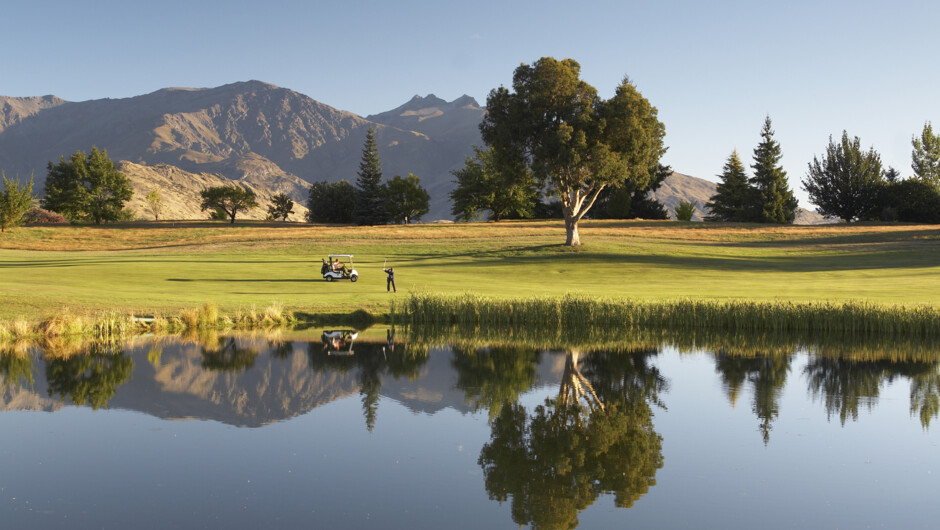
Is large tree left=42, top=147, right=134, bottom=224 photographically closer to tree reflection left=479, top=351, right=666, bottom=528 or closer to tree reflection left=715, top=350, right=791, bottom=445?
tree reflection left=715, top=350, right=791, bottom=445

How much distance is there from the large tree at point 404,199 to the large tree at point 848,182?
52.8 metres

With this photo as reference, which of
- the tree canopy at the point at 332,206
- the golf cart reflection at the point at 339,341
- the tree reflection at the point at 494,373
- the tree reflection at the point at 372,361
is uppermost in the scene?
the tree canopy at the point at 332,206

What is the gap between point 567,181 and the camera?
55.6 metres

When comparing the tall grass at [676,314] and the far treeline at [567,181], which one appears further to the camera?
the far treeline at [567,181]

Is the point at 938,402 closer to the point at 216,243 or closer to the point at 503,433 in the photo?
the point at 503,433

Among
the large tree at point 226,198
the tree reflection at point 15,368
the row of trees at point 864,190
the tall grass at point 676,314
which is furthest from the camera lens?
the large tree at point 226,198

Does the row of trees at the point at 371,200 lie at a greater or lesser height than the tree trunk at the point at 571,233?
greater

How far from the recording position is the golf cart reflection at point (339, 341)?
23391mm

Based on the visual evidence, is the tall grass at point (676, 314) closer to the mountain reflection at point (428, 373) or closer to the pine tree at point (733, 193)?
the mountain reflection at point (428, 373)

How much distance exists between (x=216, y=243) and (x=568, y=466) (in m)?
56.7

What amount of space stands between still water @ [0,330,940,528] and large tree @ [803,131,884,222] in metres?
80.0

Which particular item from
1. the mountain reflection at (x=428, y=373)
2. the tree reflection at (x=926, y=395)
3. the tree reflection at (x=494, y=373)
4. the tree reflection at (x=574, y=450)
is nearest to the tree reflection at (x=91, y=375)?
the mountain reflection at (x=428, y=373)

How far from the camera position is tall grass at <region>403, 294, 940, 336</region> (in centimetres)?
2594

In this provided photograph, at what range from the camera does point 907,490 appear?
11312 mm
